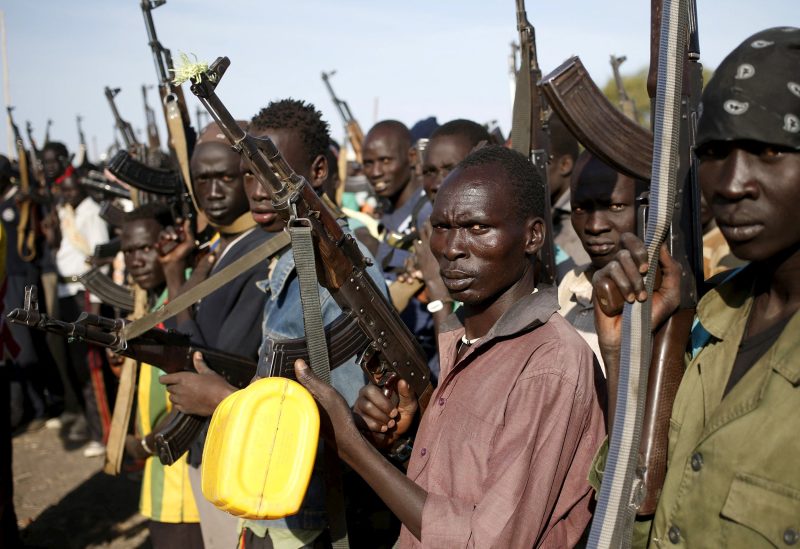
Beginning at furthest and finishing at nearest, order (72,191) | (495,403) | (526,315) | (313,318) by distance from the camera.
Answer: (72,191) < (313,318) < (526,315) < (495,403)

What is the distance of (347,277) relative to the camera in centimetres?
249

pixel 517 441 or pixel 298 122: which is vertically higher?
pixel 298 122

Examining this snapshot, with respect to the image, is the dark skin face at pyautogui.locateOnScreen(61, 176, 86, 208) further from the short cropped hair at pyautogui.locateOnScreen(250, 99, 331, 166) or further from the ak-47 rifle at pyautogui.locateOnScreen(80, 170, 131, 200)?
the short cropped hair at pyautogui.locateOnScreen(250, 99, 331, 166)

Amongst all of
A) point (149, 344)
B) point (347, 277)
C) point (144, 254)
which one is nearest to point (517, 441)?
point (347, 277)

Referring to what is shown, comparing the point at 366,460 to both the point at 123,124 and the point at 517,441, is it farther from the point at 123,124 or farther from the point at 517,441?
the point at 123,124

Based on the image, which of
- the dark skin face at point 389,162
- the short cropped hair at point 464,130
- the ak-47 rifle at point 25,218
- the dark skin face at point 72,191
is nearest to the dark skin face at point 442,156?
the short cropped hair at point 464,130

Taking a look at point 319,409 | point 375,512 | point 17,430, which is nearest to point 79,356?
point 17,430

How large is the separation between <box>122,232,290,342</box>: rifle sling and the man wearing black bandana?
51.8 inches

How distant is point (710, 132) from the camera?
1.52m

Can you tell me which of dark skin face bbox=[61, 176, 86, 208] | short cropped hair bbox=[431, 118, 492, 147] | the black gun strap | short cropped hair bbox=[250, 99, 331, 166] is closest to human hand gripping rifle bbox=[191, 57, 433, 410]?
the black gun strap

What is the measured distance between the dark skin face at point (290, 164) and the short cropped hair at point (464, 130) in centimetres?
132

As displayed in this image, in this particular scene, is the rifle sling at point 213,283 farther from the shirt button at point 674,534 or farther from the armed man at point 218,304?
the shirt button at point 674,534

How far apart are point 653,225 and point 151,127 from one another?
25.7 ft

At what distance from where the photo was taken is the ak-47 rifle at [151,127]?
306 inches
